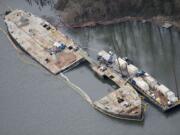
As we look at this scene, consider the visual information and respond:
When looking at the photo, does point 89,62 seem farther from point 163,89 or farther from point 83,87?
point 163,89

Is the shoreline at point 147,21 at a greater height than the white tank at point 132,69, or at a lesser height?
lesser

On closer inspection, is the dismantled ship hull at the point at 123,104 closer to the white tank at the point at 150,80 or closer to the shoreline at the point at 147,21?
the white tank at the point at 150,80

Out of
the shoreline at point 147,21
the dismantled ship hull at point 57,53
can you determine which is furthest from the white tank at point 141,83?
the shoreline at point 147,21

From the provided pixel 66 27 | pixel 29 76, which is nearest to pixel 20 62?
pixel 29 76

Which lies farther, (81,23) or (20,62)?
(81,23)

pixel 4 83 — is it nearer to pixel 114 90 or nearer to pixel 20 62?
pixel 20 62

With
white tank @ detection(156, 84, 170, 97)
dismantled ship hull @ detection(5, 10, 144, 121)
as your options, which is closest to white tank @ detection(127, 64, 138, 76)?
dismantled ship hull @ detection(5, 10, 144, 121)

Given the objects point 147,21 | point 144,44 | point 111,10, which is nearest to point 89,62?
point 144,44
